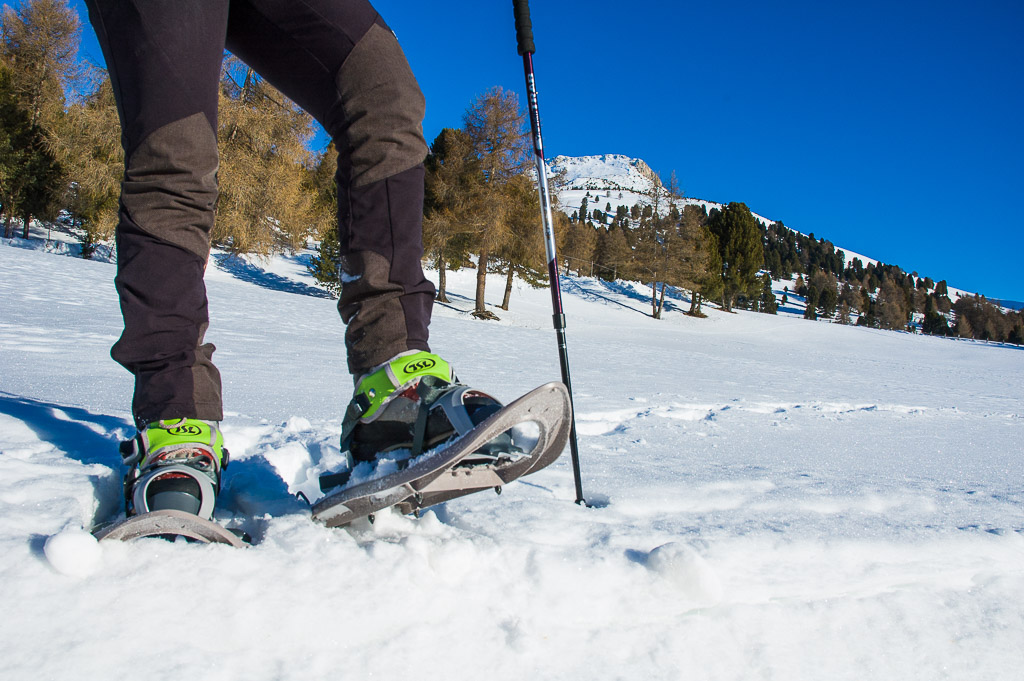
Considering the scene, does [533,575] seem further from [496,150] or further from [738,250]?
[738,250]

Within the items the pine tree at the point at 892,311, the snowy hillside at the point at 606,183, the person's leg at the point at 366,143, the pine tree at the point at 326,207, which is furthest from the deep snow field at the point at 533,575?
the snowy hillside at the point at 606,183

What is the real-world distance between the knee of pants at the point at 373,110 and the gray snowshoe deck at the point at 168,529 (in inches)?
24.7

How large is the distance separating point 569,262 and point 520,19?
117 feet

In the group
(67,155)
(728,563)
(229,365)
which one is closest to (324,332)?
(229,365)

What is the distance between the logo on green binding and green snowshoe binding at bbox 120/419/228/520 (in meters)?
0.35

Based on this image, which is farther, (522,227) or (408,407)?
(522,227)

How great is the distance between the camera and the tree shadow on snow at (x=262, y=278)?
1923cm

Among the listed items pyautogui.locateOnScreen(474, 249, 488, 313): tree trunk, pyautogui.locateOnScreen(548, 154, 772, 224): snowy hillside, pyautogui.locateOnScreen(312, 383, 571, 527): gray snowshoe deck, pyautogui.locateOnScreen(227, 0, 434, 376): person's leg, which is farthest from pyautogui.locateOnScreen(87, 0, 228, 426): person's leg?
pyautogui.locateOnScreen(548, 154, 772, 224): snowy hillside

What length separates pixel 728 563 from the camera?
0.83m

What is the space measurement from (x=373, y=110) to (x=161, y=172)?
1.23 ft

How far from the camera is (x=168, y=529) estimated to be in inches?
28.1

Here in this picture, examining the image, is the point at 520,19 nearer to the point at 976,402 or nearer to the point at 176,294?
the point at 176,294

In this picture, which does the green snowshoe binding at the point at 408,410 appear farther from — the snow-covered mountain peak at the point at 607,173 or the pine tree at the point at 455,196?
the snow-covered mountain peak at the point at 607,173

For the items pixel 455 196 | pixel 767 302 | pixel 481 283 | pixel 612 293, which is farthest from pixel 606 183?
pixel 481 283
